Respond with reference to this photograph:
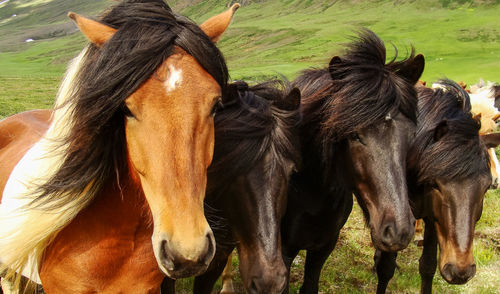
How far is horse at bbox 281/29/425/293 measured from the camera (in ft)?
9.82

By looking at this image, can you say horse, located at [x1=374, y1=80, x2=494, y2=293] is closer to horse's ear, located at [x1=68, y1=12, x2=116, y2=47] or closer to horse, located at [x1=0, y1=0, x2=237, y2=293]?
horse, located at [x1=0, y1=0, x2=237, y2=293]

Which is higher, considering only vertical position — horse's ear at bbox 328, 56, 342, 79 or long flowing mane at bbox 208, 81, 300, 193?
horse's ear at bbox 328, 56, 342, 79

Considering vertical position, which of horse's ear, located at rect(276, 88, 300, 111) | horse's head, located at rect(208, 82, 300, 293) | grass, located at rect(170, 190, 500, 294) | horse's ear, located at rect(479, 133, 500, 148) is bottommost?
grass, located at rect(170, 190, 500, 294)

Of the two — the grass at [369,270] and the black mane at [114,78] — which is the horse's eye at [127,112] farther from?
the grass at [369,270]

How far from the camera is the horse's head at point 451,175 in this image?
3611mm

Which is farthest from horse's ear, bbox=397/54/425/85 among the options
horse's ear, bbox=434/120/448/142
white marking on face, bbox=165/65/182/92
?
white marking on face, bbox=165/65/182/92

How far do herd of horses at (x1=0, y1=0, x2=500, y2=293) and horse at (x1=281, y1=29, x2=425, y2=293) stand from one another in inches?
0.5

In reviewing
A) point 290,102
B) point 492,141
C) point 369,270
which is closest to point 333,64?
point 290,102

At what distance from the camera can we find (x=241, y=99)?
325 centimetres

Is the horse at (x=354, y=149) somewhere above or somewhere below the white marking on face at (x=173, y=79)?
below

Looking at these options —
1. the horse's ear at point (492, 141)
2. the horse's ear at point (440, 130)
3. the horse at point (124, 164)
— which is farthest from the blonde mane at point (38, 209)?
the horse's ear at point (492, 141)

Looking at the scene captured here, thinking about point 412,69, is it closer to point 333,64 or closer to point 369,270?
point 333,64

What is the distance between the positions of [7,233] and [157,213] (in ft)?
3.79

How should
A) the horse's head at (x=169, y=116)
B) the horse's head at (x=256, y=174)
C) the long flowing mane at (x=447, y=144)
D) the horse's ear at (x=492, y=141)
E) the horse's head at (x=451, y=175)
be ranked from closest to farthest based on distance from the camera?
the horse's head at (x=169, y=116) → the horse's head at (x=256, y=174) → the horse's head at (x=451, y=175) → the long flowing mane at (x=447, y=144) → the horse's ear at (x=492, y=141)
